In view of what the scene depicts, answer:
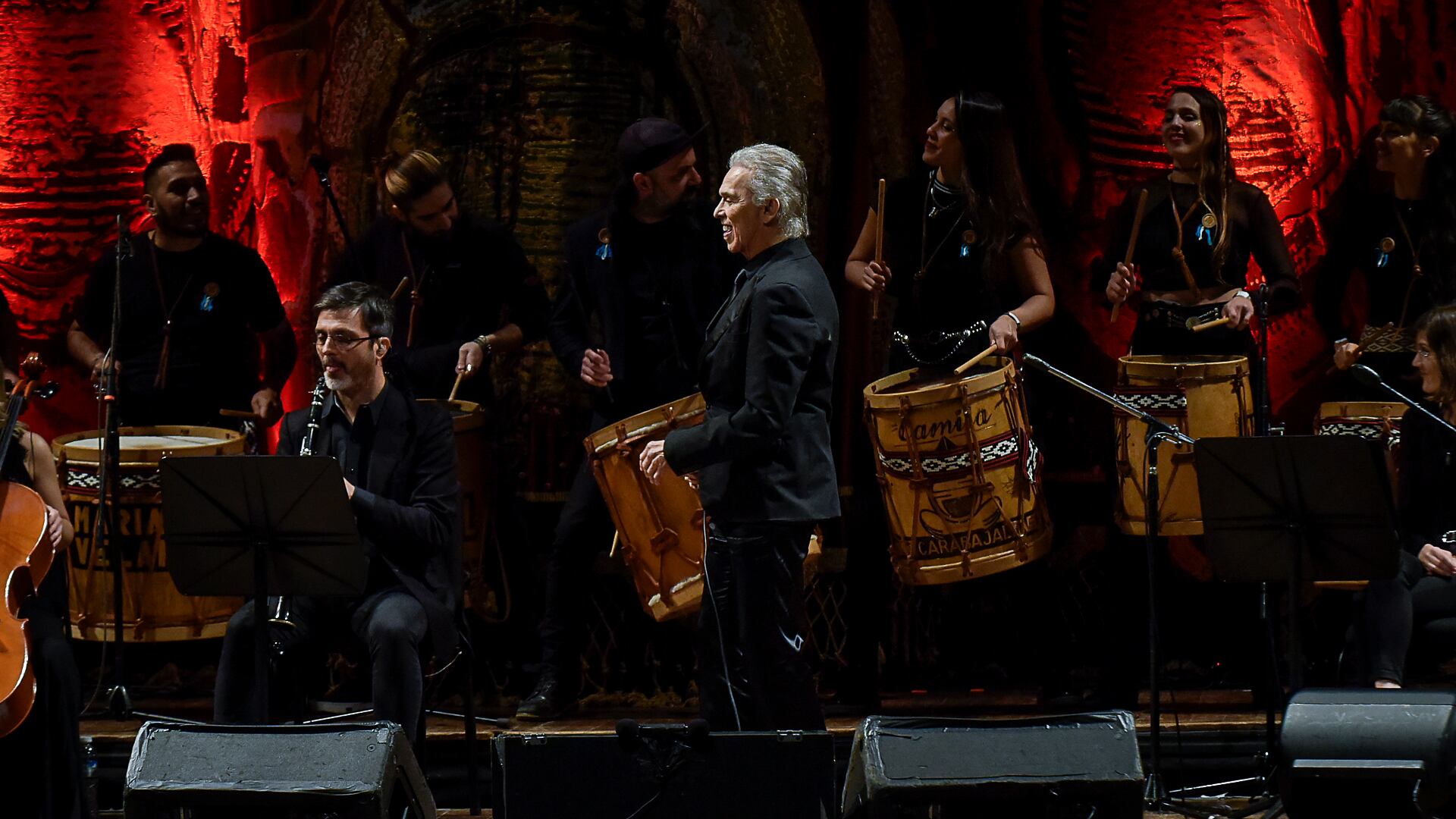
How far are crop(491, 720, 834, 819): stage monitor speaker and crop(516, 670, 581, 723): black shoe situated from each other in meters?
2.08

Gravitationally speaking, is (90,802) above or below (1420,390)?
below

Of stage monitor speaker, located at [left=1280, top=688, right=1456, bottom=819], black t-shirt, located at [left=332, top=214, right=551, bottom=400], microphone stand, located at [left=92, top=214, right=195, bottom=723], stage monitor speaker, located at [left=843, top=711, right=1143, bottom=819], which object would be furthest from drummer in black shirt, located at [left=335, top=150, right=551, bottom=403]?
stage monitor speaker, located at [left=1280, top=688, right=1456, bottom=819]

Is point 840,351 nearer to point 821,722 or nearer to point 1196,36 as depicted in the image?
point 1196,36

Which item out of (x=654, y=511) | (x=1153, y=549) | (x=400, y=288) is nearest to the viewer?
(x=1153, y=549)

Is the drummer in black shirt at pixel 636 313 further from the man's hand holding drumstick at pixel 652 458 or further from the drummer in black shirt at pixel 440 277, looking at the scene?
the man's hand holding drumstick at pixel 652 458

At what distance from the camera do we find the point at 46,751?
462cm

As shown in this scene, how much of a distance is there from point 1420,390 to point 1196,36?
1703 millimetres

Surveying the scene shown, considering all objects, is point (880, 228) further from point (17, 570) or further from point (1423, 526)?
point (17, 570)

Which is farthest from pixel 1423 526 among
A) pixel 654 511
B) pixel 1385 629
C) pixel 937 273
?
pixel 654 511

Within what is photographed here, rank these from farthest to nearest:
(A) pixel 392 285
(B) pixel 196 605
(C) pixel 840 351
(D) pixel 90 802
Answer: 1. (C) pixel 840 351
2. (A) pixel 392 285
3. (B) pixel 196 605
4. (D) pixel 90 802

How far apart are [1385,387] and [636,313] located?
2.35 meters

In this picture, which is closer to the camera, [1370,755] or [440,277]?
[1370,755]

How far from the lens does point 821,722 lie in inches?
182

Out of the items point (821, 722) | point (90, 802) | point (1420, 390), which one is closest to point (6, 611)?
point (90, 802)
